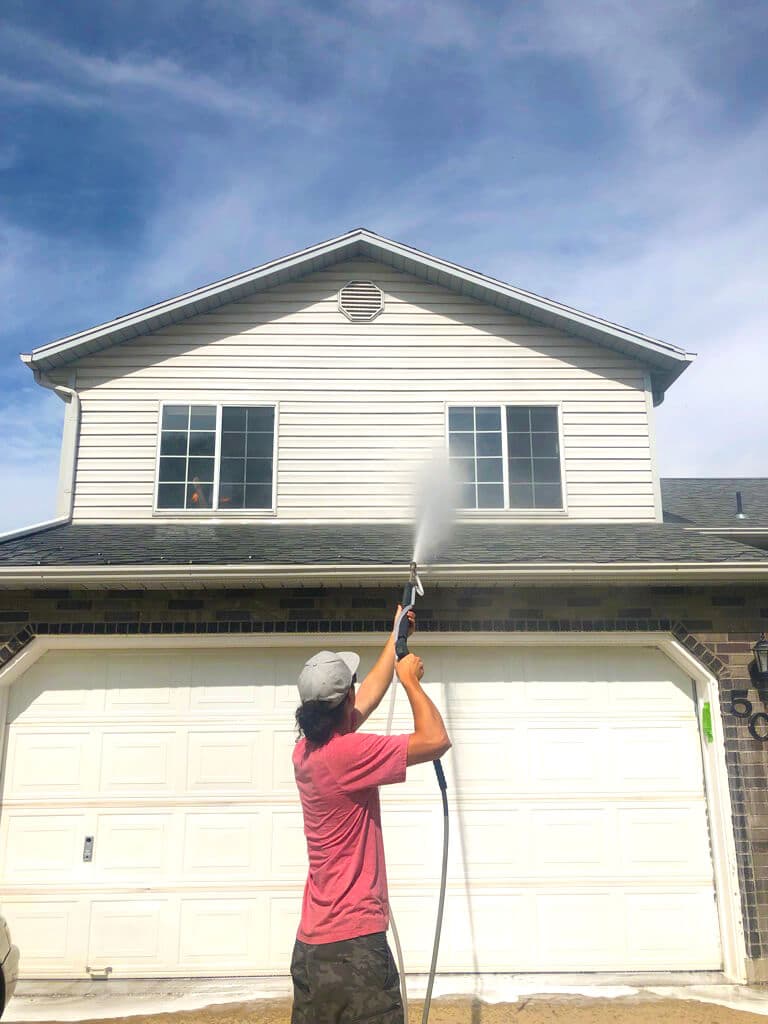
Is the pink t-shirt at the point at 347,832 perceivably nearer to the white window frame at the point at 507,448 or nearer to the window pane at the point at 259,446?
the white window frame at the point at 507,448

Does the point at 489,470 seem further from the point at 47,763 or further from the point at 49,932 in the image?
the point at 49,932

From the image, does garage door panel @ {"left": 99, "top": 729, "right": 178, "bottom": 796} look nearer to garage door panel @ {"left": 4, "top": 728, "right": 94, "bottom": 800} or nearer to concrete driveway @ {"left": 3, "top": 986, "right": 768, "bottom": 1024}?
garage door panel @ {"left": 4, "top": 728, "right": 94, "bottom": 800}

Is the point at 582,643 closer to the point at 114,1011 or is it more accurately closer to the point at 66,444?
the point at 114,1011

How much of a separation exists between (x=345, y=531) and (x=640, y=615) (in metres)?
2.99

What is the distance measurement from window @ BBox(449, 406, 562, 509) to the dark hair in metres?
5.94

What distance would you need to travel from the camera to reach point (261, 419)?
31.0 feet

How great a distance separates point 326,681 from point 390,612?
3745 mm

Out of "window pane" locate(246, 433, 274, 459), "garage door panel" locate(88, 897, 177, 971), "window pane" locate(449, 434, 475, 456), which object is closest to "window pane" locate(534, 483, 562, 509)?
"window pane" locate(449, 434, 475, 456)

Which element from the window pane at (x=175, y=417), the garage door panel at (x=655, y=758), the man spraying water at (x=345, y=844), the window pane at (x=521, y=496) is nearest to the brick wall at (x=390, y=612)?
the garage door panel at (x=655, y=758)

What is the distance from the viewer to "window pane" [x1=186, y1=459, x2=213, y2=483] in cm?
922

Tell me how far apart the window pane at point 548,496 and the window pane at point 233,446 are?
323cm

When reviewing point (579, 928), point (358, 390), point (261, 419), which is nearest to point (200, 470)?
point (261, 419)

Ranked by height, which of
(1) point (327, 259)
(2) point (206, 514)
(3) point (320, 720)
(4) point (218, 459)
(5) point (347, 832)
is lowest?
(5) point (347, 832)

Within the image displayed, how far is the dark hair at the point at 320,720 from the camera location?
3.44m
